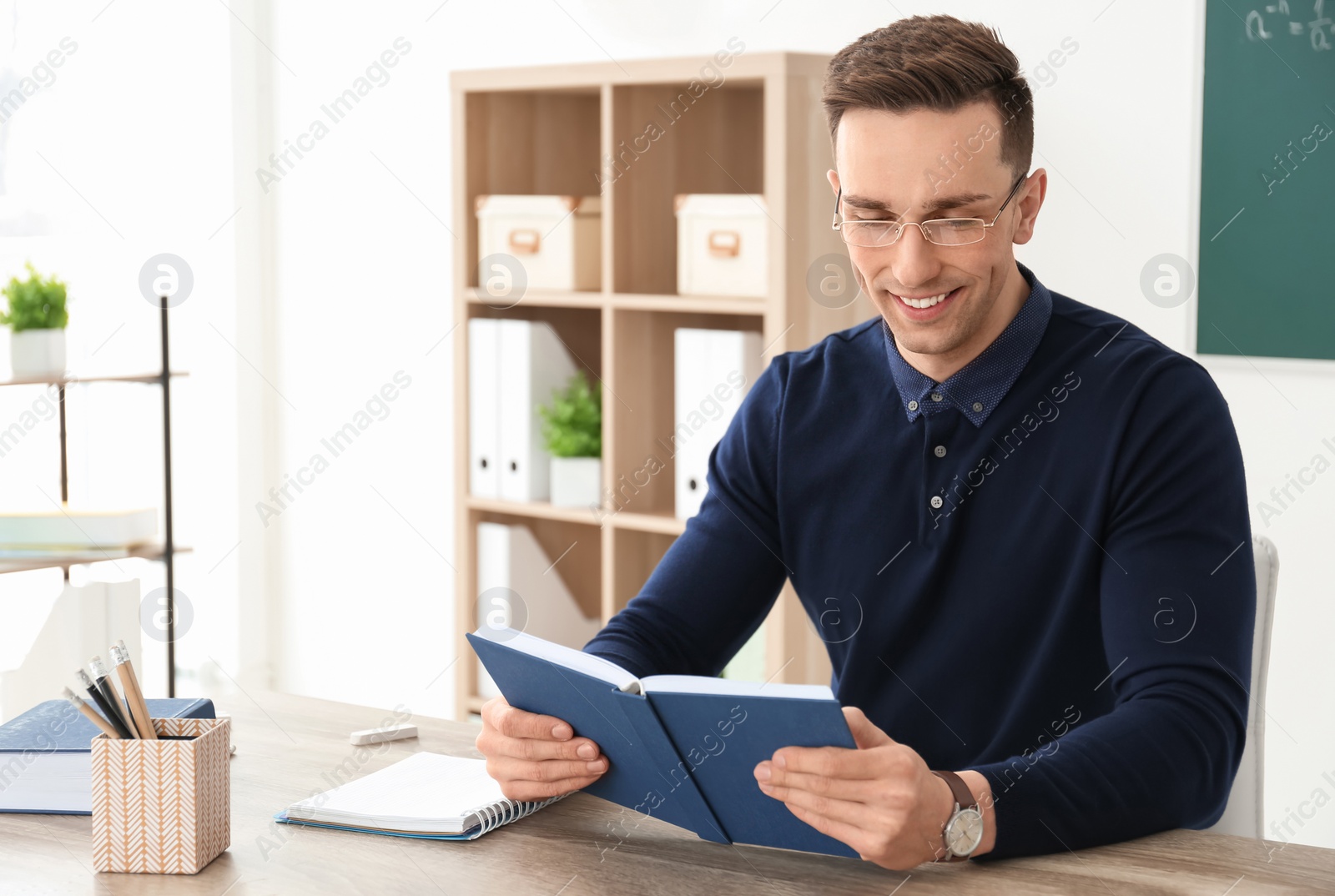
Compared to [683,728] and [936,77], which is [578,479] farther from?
[683,728]

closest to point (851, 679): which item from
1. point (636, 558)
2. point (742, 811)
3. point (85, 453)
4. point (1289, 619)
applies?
point (742, 811)

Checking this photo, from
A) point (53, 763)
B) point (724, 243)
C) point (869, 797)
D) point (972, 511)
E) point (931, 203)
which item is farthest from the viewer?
point (724, 243)

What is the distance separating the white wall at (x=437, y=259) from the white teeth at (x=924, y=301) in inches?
44.2

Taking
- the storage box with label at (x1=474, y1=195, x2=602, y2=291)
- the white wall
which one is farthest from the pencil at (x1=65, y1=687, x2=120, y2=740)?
the white wall

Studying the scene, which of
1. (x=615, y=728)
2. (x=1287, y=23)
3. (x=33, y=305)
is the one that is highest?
(x=1287, y=23)

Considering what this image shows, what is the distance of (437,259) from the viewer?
3611mm

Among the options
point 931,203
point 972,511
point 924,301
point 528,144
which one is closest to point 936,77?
point 931,203

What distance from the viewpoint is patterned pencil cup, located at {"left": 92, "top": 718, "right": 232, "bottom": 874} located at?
1.15 meters

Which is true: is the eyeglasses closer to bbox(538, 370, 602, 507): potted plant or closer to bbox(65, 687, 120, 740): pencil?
bbox(65, 687, 120, 740): pencil

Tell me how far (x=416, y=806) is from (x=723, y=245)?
1.63 m

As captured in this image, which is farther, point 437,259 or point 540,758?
point 437,259

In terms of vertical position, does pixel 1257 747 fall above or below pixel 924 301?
below

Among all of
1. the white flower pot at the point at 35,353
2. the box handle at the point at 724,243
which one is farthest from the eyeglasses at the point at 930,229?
the white flower pot at the point at 35,353

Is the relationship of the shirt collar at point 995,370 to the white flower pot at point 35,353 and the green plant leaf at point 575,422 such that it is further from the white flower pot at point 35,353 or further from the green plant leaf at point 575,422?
the white flower pot at point 35,353
